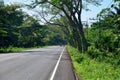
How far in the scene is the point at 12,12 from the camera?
248 feet

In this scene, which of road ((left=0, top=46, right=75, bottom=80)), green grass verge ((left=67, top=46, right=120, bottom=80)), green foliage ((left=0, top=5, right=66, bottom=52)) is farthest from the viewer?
green foliage ((left=0, top=5, right=66, bottom=52))

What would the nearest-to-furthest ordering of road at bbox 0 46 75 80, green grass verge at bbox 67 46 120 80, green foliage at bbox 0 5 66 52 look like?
green grass verge at bbox 67 46 120 80 < road at bbox 0 46 75 80 < green foliage at bbox 0 5 66 52

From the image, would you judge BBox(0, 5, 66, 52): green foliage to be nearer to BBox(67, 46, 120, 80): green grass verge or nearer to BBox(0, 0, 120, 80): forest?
BBox(0, 0, 120, 80): forest

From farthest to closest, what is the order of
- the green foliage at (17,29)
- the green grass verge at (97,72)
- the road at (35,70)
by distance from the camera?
the green foliage at (17,29) < the road at (35,70) < the green grass verge at (97,72)

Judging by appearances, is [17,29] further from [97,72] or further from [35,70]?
[97,72]

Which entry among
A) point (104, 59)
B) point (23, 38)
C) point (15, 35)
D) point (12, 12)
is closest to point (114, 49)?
point (104, 59)

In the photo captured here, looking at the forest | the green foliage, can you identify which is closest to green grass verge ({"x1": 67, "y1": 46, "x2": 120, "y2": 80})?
the forest

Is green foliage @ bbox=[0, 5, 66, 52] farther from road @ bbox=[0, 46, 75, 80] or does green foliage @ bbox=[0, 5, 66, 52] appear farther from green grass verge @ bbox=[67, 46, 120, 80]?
green grass verge @ bbox=[67, 46, 120, 80]

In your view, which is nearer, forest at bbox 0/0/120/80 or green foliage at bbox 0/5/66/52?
forest at bbox 0/0/120/80

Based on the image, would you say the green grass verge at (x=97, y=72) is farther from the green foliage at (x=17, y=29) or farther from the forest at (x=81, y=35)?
the green foliage at (x=17, y=29)

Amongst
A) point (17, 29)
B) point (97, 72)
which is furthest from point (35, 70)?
point (17, 29)

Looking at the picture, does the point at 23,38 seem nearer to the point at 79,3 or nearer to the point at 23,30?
the point at 23,30

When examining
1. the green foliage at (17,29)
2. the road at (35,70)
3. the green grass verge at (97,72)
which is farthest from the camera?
the green foliage at (17,29)

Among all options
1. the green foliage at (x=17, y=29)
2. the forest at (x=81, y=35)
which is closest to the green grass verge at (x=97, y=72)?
the forest at (x=81, y=35)
